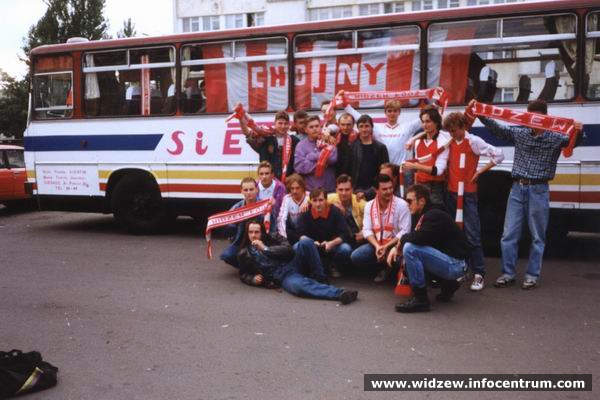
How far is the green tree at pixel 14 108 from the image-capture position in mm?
29859

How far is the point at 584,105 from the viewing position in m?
7.80

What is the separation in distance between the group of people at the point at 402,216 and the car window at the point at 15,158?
885 cm

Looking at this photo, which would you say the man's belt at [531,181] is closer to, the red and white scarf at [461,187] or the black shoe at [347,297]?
the red and white scarf at [461,187]

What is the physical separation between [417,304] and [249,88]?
4.91 m

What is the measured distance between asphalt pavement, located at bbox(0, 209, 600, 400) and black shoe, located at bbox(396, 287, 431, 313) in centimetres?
11

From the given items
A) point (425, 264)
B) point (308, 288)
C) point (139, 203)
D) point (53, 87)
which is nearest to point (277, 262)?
point (308, 288)

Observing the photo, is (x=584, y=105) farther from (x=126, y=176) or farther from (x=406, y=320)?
(x=126, y=176)

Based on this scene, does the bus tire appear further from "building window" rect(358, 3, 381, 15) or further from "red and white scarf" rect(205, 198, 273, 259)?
"building window" rect(358, 3, 381, 15)

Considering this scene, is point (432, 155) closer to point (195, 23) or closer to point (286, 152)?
point (286, 152)

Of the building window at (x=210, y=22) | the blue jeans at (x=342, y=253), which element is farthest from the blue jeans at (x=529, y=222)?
the building window at (x=210, y=22)

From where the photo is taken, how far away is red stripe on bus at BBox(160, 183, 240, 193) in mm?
9602

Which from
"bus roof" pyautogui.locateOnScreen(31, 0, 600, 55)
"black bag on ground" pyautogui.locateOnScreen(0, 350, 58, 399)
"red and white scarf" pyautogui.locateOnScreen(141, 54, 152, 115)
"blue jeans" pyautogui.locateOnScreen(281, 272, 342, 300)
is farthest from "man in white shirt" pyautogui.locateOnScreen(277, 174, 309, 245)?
"red and white scarf" pyautogui.locateOnScreen(141, 54, 152, 115)

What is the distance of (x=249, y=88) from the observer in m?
9.56

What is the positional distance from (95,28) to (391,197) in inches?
1270
